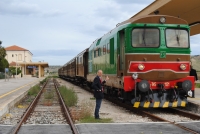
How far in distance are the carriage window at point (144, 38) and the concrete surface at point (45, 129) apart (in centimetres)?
425

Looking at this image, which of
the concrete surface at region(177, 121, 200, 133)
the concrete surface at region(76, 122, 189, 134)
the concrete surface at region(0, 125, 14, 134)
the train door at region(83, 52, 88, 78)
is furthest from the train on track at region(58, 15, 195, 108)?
the train door at region(83, 52, 88, 78)

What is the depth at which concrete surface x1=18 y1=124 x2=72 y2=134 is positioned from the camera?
891 cm

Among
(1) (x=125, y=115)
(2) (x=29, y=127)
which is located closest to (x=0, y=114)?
(2) (x=29, y=127)

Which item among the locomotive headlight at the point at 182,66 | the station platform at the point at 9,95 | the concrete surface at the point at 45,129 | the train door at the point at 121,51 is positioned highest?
the train door at the point at 121,51

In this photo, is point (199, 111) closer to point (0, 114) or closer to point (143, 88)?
point (143, 88)

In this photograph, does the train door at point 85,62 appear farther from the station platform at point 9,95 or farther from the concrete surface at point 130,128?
the concrete surface at point 130,128

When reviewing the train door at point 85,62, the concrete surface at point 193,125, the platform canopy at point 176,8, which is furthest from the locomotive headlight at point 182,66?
the train door at point 85,62

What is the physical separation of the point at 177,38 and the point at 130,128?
4772 millimetres

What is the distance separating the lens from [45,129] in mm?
9344

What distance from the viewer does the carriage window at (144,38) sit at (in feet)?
40.9

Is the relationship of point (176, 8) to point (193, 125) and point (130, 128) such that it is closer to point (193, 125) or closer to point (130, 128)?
point (193, 125)

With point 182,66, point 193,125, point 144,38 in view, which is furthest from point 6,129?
point 182,66

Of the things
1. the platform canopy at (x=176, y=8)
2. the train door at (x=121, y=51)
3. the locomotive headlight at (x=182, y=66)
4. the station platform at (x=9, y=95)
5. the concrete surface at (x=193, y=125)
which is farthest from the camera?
the platform canopy at (x=176, y=8)

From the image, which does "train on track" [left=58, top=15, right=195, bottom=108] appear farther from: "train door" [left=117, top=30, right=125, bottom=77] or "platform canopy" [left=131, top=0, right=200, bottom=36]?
"platform canopy" [left=131, top=0, right=200, bottom=36]
